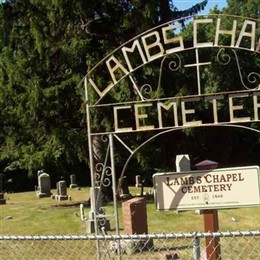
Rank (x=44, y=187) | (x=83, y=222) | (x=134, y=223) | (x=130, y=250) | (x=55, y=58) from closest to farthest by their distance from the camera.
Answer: (x=130, y=250) < (x=134, y=223) < (x=83, y=222) < (x=55, y=58) < (x=44, y=187)

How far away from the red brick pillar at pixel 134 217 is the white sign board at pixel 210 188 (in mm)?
2545

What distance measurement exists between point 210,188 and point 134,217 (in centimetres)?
300

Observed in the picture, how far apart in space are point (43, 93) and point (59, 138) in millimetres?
1515

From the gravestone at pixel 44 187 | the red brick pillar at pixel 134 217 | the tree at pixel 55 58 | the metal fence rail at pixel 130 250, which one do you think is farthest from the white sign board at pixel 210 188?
the gravestone at pixel 44 187

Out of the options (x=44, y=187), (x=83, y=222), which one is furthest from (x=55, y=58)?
(x=44, y=187)

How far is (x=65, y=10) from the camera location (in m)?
17.5

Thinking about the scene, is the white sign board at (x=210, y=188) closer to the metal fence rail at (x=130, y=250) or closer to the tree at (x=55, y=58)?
the metal fence rail at (x=130, y=250)

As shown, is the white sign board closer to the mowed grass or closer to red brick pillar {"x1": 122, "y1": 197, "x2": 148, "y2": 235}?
red brick pillar {"x1": 122, "y1": 197, "x2": 148, "y2": 235}

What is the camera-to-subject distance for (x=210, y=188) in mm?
6922

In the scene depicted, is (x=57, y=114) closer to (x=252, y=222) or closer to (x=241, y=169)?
(x=252, y=222)

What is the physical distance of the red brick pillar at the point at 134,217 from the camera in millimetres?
9633

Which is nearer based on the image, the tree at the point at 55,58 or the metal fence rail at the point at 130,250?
the metal fence rail at the point at 130,250

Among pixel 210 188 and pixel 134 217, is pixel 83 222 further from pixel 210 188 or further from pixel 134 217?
pixel 210 188

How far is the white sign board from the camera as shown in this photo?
267 inches
